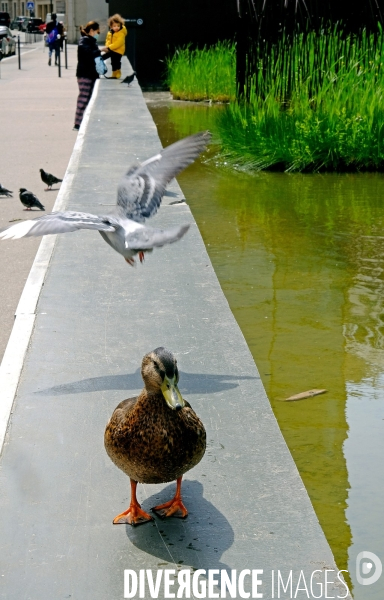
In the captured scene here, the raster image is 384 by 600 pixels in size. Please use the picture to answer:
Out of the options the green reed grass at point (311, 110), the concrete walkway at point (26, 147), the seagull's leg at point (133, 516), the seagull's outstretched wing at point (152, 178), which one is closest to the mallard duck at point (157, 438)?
the seagull's leg at point (133, 516)

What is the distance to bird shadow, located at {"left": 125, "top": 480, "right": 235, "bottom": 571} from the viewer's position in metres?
2.58

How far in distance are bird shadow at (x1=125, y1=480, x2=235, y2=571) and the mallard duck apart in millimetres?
41

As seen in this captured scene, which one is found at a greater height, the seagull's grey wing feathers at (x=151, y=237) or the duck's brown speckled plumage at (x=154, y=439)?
the seagull's grey wing feathers at (x=151, y=237)

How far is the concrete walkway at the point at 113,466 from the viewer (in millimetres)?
2551

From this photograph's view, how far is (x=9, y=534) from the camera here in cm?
267

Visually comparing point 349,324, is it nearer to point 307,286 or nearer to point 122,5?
point 307,286

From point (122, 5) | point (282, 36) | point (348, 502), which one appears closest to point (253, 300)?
point (348, 502)

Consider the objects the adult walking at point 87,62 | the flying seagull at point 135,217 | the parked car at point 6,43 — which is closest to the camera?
the flying seagull at point 135,217

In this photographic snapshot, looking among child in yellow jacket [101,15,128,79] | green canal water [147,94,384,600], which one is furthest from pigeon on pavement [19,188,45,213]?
child in yellow jacket [101,15,128,79]

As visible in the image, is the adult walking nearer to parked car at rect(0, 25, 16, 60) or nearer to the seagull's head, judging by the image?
the seagull's head

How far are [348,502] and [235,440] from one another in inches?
30.9

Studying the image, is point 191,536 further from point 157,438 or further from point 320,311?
point 320,311

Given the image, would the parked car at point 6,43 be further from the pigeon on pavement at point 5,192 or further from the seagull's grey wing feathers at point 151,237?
the seagull's grey wing feathers at point 151,237

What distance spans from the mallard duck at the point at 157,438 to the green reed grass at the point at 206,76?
15.0 meters
